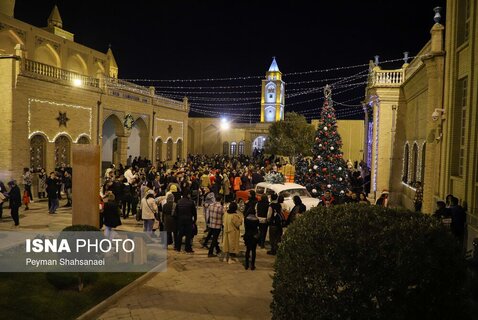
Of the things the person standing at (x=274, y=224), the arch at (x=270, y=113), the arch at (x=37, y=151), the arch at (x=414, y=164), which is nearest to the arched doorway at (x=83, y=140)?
the arch at (x=37, y=151)

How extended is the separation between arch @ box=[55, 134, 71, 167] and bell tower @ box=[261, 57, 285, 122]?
2154 inches

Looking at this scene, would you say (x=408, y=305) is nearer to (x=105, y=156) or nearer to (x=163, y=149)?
(x=105, y=156)

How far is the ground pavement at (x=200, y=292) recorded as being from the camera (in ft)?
24.2

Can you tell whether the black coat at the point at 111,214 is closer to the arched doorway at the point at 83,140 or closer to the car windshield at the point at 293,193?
the car windshield at the point at 293,193

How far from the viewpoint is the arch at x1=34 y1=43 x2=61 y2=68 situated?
33312mm

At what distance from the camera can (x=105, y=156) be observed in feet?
103

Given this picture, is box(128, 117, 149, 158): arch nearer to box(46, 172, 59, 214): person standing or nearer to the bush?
box(46, 172, 59, 214): person standing

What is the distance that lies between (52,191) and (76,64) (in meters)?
25.8

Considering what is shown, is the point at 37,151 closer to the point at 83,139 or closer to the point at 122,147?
the point at 83,139

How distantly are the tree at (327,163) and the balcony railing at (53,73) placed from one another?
13.6 m

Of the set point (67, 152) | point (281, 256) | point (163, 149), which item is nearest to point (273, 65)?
point (163, 149)

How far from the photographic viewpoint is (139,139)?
109ft

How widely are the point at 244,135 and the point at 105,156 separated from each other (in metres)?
31.9

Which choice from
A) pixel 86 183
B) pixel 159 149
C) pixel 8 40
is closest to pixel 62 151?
pixel 8 40
